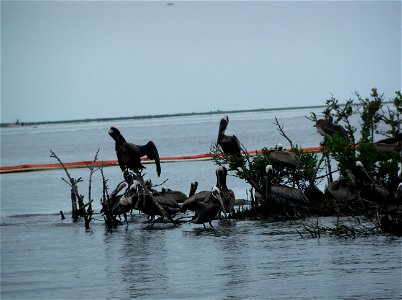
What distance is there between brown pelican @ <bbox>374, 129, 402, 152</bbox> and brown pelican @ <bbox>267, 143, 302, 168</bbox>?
1694 mm

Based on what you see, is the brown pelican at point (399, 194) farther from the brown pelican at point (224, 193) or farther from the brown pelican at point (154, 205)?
the brown pelican at point (154, 205)

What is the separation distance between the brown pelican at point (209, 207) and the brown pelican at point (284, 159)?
116 cm

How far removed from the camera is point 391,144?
15312 mm

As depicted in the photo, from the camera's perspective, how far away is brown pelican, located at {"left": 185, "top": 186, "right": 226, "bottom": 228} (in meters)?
13.5

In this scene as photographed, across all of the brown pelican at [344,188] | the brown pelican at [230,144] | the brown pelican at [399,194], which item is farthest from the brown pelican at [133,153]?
the brown pelican at [399,194]

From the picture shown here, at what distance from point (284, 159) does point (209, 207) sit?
1.58m

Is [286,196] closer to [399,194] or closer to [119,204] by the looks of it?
[399,194]

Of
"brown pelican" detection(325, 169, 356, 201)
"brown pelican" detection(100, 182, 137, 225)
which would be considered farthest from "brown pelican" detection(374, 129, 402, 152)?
"brown pelican" detection(100, 182, 137, 225)

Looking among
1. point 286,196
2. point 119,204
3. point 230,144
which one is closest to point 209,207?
point 286,196

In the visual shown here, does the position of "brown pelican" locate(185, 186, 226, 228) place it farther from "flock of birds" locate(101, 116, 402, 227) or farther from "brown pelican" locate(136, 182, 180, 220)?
"brown pelican" locate(136, 182, 180, 220)

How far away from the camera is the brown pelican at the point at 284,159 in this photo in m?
14.1

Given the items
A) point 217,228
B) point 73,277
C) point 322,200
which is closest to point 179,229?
point 217,228

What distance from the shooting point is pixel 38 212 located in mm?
18375

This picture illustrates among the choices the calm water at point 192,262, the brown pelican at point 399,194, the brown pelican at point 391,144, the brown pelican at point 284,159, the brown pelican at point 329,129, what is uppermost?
the brown pelican at point 329,129
